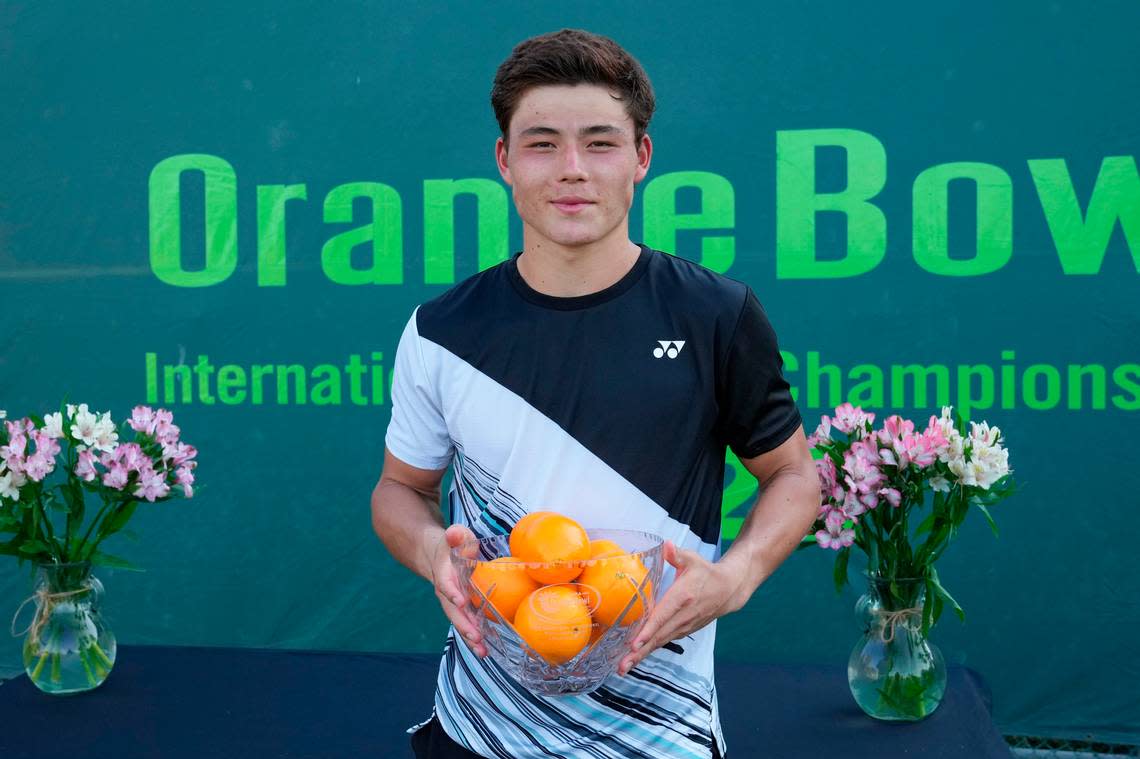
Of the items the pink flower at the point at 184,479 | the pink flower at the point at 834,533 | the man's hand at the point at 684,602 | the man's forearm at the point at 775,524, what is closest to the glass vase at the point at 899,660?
the pink flower at the point at 834,533

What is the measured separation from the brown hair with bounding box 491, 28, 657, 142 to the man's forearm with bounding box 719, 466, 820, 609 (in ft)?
1.72

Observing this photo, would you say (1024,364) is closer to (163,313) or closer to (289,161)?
(289,161)

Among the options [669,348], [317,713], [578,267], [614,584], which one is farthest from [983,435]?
[317,713]

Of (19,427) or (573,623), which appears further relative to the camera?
(19,427)

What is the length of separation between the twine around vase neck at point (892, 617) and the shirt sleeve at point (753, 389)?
0.67 metres

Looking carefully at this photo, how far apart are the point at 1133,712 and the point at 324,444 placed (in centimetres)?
253

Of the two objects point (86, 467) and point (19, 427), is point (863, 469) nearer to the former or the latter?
point (86, 467)

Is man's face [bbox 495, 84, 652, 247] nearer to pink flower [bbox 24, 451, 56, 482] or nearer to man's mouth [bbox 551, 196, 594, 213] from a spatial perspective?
man's mouth [bbox 551, 196, 594, 213]

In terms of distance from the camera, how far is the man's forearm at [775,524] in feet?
4.17

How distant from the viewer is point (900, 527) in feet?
6.05

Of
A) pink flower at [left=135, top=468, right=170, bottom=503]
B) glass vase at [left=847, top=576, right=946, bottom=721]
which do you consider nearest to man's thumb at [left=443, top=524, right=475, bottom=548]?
glass vase at [left=847, top=576, right=946, bottom=721]

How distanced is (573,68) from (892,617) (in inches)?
46.3

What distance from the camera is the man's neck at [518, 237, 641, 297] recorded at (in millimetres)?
1339

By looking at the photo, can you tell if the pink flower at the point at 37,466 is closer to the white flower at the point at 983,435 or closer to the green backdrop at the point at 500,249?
the green backdrop at the point at 500,249
